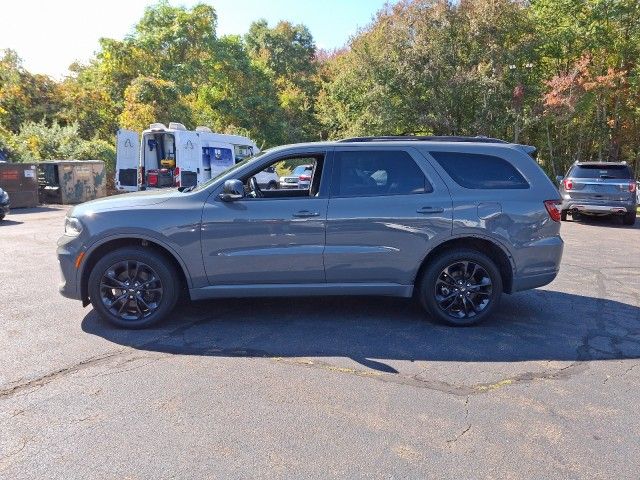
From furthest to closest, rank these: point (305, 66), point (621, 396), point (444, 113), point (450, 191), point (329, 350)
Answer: point (305, 66)
point (444, 113)
point (450, 191)
point (329, 350)
point (621, 396)

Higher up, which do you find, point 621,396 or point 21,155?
point 21,155

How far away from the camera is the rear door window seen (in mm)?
4965

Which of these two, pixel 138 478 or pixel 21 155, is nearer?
pixel 138 478

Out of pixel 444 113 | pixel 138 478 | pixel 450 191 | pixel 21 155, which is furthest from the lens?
pixel 444 113

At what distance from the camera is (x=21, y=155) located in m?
21.0

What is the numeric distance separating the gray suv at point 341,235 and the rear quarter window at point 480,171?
0.04 ft

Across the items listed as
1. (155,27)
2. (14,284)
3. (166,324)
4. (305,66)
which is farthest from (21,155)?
(305,66)

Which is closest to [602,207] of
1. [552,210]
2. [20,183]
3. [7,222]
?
[552,210]

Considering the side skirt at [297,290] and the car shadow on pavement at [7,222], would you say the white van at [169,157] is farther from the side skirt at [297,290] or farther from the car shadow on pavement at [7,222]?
the side skirt at [297,290]

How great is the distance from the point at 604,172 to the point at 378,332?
1111 centimetres

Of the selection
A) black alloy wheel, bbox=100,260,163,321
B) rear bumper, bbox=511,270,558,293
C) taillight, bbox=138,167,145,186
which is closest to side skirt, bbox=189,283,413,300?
black alloy wheel, bbox=100,260,163,321

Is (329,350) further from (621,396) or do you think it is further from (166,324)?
(621,396)

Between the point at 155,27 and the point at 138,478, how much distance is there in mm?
29585

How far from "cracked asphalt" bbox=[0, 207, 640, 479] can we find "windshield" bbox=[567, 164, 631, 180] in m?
8.61
